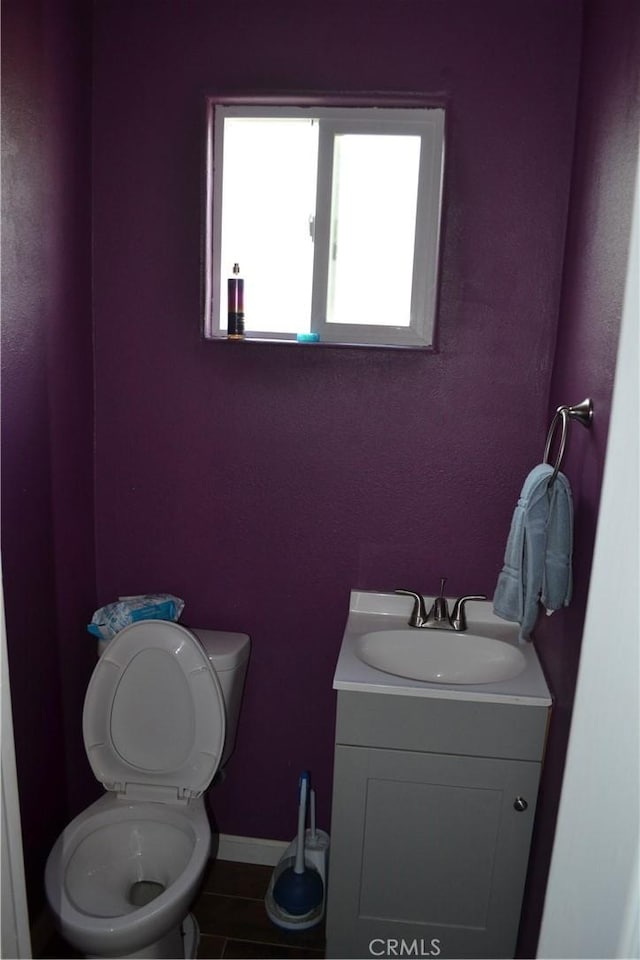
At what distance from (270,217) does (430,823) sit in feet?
5.49

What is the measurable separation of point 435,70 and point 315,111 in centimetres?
33

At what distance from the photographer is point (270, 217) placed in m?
2.10

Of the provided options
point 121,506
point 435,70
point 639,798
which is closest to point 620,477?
point 639,798

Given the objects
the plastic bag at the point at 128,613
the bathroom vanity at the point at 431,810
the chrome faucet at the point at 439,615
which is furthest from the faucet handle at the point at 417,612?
the plastic bag at the point at 128,613

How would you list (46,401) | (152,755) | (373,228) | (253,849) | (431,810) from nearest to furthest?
(431,810)
(46,401)
(152,755)
(373,228)
(253,849)

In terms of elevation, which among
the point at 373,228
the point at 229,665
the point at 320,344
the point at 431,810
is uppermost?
the point at 373,228

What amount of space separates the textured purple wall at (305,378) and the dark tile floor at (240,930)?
154 millimetres

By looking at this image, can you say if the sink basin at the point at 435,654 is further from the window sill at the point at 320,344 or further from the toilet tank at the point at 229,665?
the window sill at the point at 320,344

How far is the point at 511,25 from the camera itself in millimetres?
1836

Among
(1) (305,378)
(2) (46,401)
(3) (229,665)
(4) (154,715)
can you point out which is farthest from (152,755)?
(1) (305,378)

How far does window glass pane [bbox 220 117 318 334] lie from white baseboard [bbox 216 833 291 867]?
1593mm

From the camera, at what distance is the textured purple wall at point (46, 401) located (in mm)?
1651

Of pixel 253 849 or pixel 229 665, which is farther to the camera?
pixel 253 849

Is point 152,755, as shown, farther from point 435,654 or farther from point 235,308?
point 235,308
